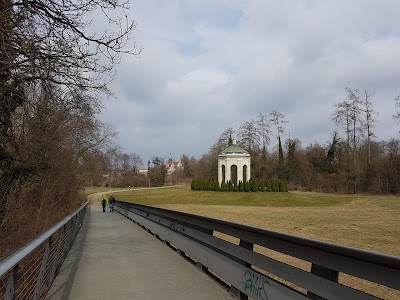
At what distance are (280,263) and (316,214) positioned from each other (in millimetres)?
30504

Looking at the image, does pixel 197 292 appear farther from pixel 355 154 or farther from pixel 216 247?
pixel 355 154

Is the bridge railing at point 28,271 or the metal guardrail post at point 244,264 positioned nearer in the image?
the bridge railing at point 28,271

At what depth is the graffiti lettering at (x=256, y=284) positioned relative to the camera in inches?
202

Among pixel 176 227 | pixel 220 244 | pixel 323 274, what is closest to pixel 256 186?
pixel 176 227

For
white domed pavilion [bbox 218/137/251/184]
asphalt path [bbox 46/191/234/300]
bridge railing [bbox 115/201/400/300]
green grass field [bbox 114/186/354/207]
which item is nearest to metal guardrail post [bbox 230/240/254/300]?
bridge railing [bbox 115/201/400/300]

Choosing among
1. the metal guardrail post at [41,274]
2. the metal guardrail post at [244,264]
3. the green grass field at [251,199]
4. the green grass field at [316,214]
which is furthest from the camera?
the green grass field at [251,199]

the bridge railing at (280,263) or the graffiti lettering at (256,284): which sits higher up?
the bridge railing at (280,263)

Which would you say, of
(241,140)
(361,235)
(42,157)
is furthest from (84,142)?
(241,140)

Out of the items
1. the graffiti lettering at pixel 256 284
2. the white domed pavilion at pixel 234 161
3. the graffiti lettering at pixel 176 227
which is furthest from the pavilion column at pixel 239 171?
the graffiti lettering at pixel 256 284

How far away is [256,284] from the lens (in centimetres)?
543

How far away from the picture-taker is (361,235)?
19312mm

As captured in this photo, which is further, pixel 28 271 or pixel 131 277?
pixel 131 277

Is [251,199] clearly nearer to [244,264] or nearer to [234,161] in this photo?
[234,161]

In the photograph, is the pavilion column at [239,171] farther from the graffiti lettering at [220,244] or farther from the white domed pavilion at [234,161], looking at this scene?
the graffiti lettering at [220,244]
